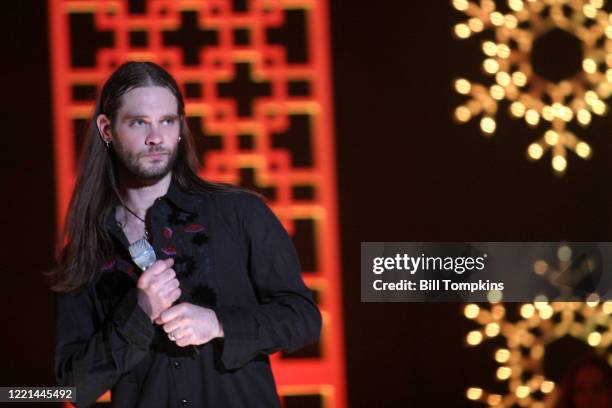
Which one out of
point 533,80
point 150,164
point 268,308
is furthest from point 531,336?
point 150,164

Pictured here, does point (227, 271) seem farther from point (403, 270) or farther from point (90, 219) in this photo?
point (403, 270)

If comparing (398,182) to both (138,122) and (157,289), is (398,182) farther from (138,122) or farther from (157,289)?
(157,289)

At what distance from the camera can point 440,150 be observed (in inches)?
110

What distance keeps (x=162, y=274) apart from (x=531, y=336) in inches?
67.2

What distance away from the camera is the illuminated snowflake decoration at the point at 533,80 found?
9.21 feet

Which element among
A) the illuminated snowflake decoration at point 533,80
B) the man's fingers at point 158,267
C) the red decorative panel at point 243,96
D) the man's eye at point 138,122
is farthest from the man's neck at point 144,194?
the illuminated snowflake decoration at point 533,80

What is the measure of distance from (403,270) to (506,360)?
45cm

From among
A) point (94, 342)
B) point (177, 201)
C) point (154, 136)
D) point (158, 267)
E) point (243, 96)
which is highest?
point (243, 96)

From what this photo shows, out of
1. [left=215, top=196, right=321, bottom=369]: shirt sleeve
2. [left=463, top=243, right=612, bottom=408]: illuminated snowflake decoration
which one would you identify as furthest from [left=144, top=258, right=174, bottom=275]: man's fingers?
[left=463, top=243, right=612, bottom=408]: illuminated snowflake decoration

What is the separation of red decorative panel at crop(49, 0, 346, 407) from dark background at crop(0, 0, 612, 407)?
0.05 meters

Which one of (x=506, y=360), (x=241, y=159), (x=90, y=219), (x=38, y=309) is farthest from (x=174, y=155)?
(x=506, y=360)

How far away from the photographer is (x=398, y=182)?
2.79 metres

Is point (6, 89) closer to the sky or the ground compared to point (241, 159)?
closer to the sky

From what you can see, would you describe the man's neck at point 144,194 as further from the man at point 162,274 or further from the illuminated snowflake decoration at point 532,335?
the illuminated snowflake decoration at point 532,335
